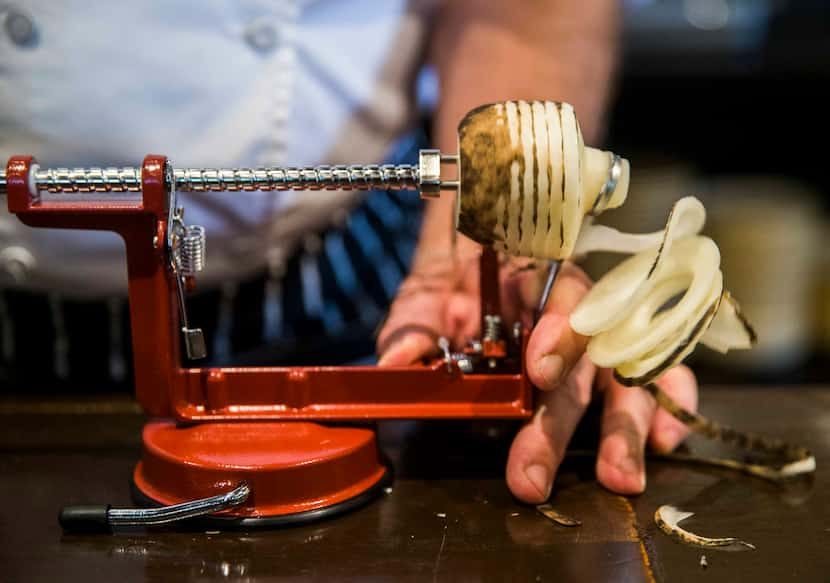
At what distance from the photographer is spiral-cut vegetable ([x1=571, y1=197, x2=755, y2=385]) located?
66cm

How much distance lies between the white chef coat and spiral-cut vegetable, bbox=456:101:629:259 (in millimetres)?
369

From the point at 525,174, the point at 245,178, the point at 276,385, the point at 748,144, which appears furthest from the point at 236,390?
the point at 748,144

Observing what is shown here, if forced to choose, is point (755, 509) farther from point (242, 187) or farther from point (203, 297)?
point (203, 297)

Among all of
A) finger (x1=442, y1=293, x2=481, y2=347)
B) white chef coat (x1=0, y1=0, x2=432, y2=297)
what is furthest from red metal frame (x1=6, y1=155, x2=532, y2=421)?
white chef coat (x1=0, y1=0, x2=432, y2=297)

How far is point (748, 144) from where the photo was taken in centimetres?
215

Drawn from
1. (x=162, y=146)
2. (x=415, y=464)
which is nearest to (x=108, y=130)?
(x=162, y=146)

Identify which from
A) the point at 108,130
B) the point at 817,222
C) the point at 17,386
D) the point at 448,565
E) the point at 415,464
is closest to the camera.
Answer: the point at 448,565

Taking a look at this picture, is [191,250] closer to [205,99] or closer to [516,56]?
[205,99]

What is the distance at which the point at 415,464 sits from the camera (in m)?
0.81

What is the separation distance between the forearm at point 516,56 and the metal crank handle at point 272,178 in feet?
1.13

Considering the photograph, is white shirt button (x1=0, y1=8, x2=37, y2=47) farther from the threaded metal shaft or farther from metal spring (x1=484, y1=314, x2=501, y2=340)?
metal spring (x1=484, y1=314, x2=501, y2=340)

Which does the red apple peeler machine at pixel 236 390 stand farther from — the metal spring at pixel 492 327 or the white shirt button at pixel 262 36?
the white shirt button at pixel 262 36

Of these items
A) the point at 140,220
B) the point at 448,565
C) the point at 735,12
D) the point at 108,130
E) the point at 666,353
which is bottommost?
the point at 448,565

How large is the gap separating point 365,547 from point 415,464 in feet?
0.53
